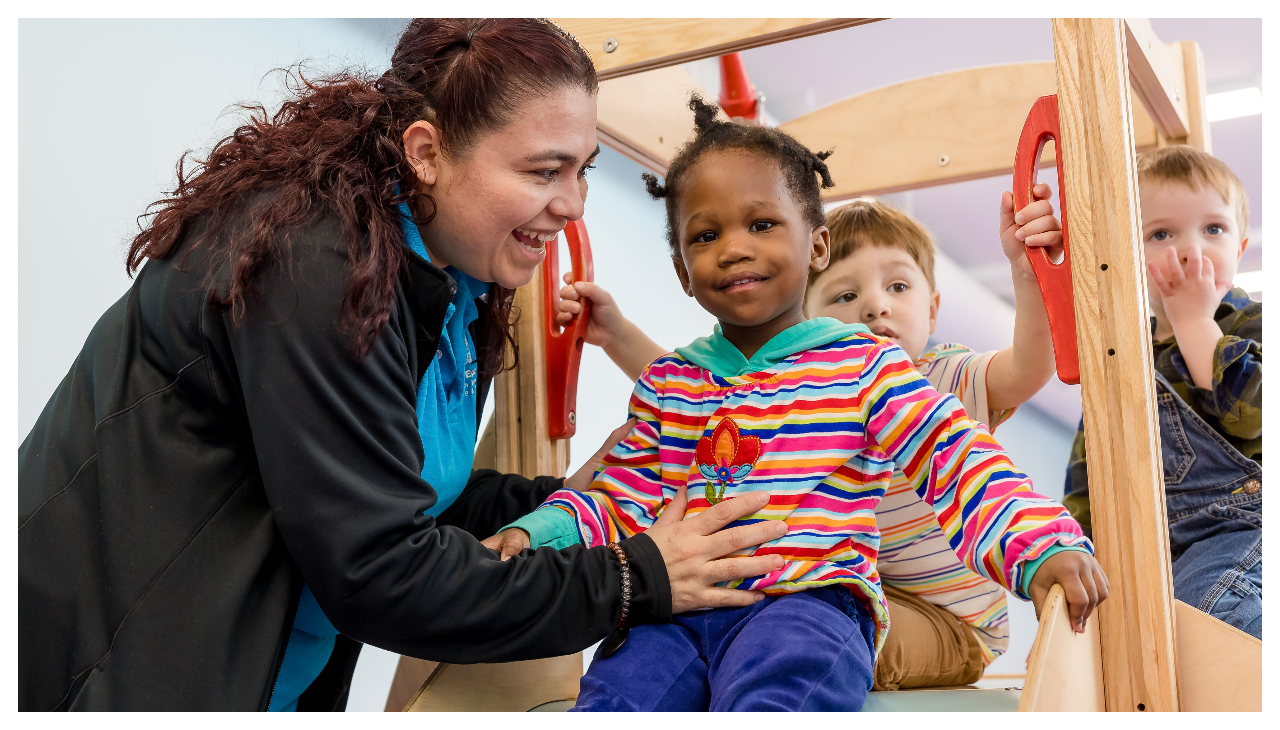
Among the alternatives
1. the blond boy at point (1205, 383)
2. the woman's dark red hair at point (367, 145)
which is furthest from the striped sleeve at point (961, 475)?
the blond boy at point (1205, 383)

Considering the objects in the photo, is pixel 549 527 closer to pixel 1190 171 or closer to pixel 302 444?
pixel 302 444

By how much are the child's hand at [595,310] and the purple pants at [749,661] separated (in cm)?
59

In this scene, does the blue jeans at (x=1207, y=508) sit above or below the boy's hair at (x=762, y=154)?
below

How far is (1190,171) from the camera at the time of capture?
1.63 metres

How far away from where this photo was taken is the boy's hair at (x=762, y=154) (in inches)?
46.8

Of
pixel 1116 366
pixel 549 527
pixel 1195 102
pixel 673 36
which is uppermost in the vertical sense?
pixel 1195 102

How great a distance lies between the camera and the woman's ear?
1.03 metres

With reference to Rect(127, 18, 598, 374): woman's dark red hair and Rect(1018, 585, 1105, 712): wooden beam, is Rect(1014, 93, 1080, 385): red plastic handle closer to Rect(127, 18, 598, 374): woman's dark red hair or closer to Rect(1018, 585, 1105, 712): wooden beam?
Rect(1018, 585, 1105, 712): wooden beam

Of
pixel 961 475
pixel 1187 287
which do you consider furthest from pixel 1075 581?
pixel 1187 287

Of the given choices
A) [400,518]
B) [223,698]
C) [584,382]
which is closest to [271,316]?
[400,518]

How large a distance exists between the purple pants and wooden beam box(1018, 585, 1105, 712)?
0.59 ft

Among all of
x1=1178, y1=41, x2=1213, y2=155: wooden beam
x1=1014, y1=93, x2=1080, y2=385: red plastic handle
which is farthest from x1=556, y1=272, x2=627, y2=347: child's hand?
x1=1178, y1=41, x2=1213, y2=155: wooden beam

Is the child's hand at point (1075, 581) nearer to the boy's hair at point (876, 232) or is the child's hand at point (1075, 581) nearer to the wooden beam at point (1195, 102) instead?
the boy's hair at point (876, 232)

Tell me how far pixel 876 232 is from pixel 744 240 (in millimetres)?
493
